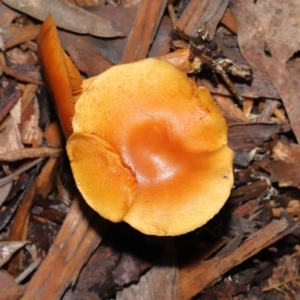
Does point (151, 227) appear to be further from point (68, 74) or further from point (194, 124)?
point (68, 74)

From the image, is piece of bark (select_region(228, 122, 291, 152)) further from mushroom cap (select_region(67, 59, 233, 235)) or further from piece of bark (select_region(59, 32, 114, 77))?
piece of bark (select_region(59, 32, 114, 77))

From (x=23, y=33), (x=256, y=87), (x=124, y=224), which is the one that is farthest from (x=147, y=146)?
(x=23, y=33)

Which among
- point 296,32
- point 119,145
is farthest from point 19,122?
point 296,32

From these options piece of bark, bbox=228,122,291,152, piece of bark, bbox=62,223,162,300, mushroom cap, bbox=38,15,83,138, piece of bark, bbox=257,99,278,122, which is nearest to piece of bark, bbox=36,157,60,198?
piece of bark, bbox=62,223,162,300

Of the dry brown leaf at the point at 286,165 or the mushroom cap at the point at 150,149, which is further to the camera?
the dry brown leaf at the point at 286,165

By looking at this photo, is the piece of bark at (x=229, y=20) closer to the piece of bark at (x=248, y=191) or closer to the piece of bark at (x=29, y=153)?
the piece of bark at (x=248, y=191)

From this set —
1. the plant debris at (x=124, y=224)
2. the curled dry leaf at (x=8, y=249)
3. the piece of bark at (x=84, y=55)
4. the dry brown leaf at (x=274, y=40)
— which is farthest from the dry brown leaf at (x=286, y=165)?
the curled dry leaf at (x=8, y=249)
